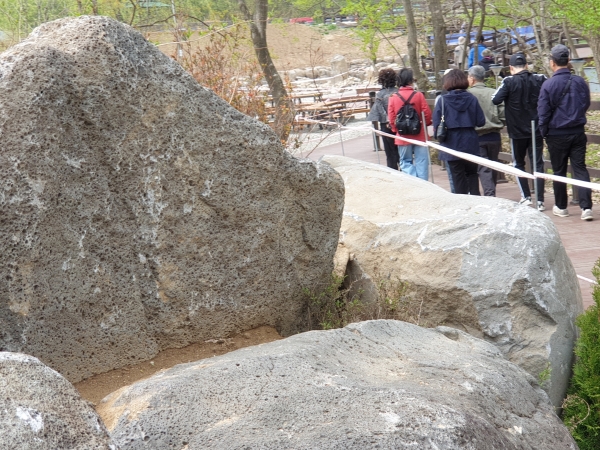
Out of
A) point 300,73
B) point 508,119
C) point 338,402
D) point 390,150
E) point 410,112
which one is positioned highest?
point 338,402

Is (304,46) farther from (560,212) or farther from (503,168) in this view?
(503,168)

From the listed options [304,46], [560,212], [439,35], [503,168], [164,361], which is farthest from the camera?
[304,46]

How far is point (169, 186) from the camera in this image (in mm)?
3750

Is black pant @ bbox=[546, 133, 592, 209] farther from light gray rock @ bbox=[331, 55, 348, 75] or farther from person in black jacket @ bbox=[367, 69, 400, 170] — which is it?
light gray rock @ bbox=[331, 55, 348, 75]

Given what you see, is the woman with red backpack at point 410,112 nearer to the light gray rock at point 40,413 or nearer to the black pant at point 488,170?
the black pant at point 488,170

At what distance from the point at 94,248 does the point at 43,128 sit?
0.63 meters

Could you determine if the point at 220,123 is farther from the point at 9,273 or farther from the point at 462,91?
the point at 462,91

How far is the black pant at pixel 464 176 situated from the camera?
825 centimetres

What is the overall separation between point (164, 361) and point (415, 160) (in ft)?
20.2

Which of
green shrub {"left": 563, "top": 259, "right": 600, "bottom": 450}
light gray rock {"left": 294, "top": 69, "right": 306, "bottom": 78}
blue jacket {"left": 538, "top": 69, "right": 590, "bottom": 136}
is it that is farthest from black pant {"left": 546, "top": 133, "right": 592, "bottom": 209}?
light gray rock {"left": 294, "top": 69, "right": 306, "bottom": 78}

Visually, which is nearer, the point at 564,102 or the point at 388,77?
the point at 564,102

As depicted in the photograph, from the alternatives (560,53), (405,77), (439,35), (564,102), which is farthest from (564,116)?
(439,35)

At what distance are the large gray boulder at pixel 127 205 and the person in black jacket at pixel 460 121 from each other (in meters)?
4.24

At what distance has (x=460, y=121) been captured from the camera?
26.8ft
